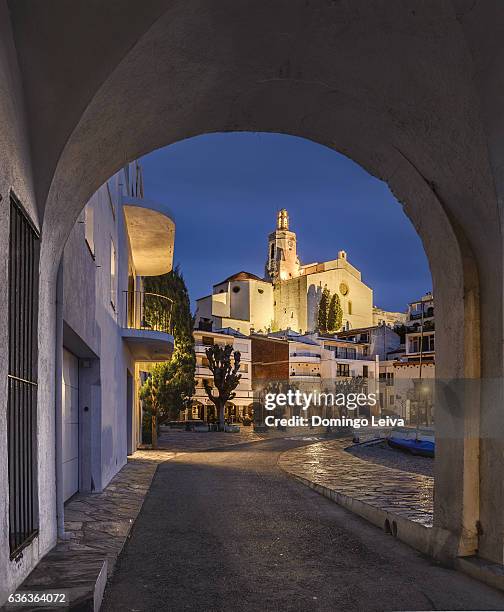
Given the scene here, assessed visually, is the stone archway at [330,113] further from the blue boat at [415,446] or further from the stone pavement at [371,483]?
the blue boat at [415,446]

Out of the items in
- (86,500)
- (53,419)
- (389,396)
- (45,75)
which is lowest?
(389,396)

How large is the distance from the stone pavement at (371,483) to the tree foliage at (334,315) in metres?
76.5

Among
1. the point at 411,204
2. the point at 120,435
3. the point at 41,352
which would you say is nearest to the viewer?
the point at 41,352

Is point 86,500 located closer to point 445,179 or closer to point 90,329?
point 90,329

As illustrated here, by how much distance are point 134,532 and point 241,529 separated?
137cm

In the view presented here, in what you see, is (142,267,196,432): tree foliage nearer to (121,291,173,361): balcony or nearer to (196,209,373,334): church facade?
(121,291,173,361): balcony

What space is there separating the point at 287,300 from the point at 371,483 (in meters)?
92.4

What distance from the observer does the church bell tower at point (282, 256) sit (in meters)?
120

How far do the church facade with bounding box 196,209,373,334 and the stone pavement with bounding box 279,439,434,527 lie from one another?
73.8 meters

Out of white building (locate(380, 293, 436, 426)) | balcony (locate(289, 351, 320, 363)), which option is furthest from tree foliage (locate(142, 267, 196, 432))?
white building (locate(380, 293, 436, 426))

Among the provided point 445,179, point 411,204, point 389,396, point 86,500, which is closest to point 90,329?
point 86,500

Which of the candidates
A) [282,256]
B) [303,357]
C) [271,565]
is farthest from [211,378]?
[282,256]

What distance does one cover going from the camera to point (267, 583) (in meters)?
6.02

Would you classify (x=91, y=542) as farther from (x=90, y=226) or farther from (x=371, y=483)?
(x=371, y=483)
